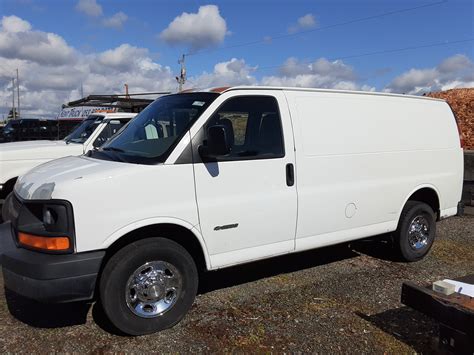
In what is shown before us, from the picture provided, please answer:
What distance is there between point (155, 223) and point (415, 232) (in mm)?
3600

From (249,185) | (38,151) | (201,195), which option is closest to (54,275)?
(201,195)

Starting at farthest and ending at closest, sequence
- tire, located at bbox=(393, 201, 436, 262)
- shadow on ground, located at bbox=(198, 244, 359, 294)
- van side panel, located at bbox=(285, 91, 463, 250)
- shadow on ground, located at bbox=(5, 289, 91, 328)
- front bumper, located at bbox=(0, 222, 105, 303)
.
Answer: tire, located at bbox=(393, 201, 436, 262) → shadow on ground, located at bbox=(198, 244, 359, 294) → van side panel, located at bbox=(285, 91, 463, 250) → shadow on ground, located at bbox=(5, 289, 91, 328) → front bumper, located at bbox=(0, 222, 105, 303)

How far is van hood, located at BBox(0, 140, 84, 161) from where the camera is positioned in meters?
7.17

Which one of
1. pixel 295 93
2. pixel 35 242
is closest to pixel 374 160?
pixel 295 93

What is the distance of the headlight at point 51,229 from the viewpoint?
10.7ft

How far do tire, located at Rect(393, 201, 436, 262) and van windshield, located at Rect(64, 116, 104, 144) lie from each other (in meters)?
5.28

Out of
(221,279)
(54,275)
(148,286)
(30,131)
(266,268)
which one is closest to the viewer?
(54,275)

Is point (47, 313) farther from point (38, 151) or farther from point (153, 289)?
point (38, 151)

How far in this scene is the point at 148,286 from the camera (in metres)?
3.66

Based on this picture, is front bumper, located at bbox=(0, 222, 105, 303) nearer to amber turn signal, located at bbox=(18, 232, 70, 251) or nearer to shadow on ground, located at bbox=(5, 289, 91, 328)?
amber turn signal, located at bbox=(18, 232, 70, 251)

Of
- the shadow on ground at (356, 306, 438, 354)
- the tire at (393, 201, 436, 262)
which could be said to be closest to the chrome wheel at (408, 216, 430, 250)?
the tire at (393, 201, 436, 262)

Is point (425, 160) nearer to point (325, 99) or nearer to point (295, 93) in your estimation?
point (325, 99)

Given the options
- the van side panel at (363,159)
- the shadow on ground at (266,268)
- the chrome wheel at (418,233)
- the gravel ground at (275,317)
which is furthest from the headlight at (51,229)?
the chrome wheel at (418,233)

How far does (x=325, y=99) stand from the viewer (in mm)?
4719
